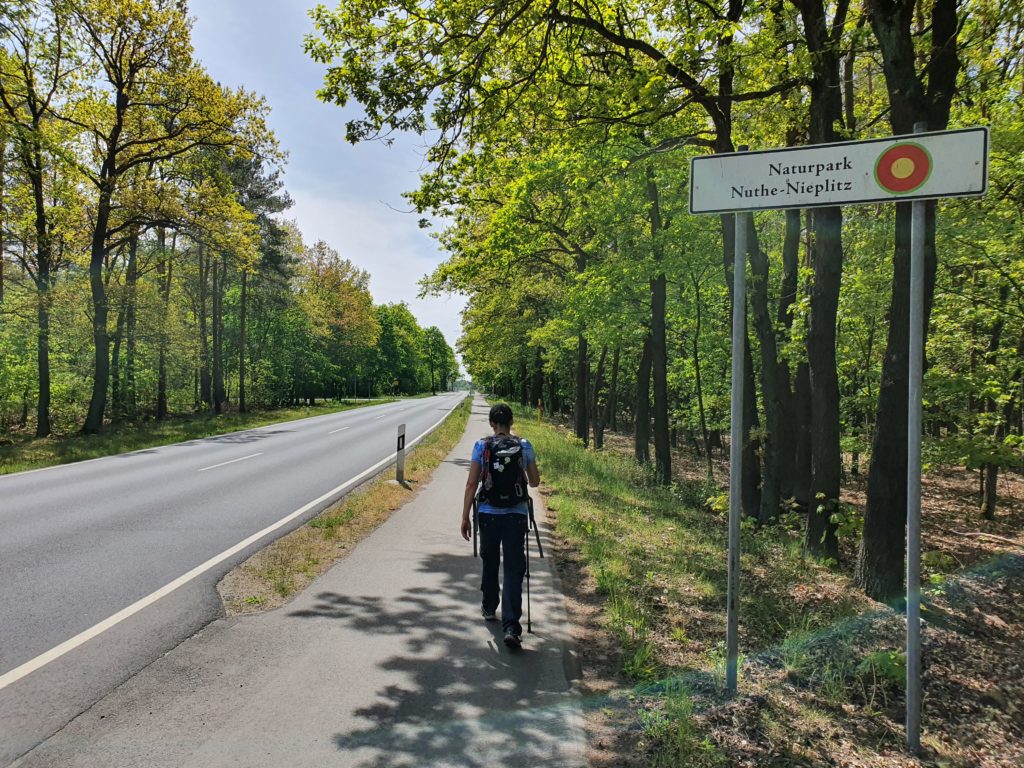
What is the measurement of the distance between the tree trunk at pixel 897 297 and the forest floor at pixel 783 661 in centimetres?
47

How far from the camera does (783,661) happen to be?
3953mm

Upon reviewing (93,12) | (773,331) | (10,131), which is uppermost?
(93,12)

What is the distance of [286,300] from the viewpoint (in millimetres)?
37000

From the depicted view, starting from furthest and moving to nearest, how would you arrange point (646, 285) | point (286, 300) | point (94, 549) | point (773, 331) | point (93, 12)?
1. point (286, 300)
2. point (93, 12)
3. point (646, 285)
4. point (773, 331)
5. point (94, 549)

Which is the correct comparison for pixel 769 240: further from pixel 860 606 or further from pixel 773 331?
pixel 860 606

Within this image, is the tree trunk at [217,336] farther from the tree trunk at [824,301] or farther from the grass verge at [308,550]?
the tree trunk at [824,301]

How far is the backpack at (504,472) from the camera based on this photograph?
4363 millimetres

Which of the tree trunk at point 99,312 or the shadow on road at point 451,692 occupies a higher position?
the tree trunk at point 99,312

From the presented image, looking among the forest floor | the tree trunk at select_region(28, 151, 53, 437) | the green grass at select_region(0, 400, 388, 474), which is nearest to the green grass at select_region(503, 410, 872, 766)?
the forest floor

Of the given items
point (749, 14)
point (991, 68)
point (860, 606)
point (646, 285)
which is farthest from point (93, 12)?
point (860, 606)

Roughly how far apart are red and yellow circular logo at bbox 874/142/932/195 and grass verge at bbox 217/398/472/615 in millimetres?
5545

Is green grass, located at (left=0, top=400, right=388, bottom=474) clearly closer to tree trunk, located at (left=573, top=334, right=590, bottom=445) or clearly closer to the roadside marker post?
tree trunk, located at (left=573, top=334, right=590, bottom=445)

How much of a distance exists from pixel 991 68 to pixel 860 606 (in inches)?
338

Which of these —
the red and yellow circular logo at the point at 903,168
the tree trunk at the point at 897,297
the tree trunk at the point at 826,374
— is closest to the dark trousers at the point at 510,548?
the red and yellow circular logo at the point at 903,168
